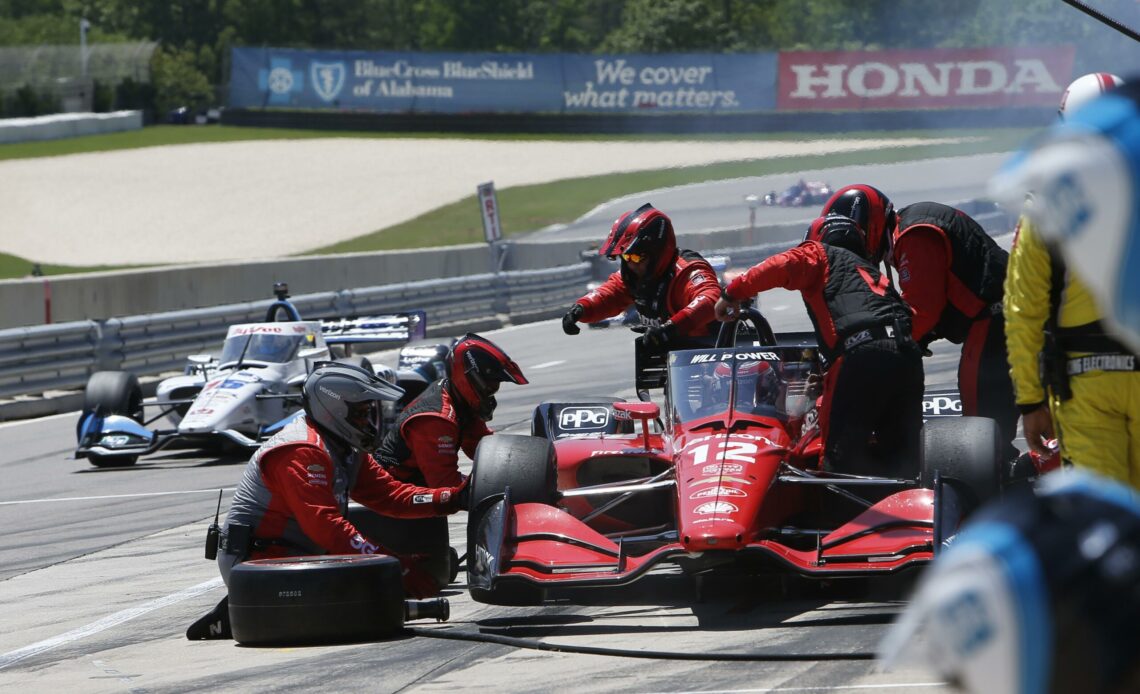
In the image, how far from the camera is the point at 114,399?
13.9 meters

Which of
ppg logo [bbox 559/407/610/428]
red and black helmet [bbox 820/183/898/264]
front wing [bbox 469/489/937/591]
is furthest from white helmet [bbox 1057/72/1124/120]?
ppg logo [bbox 559/407/610/428]

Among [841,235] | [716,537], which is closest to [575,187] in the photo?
[841,235]

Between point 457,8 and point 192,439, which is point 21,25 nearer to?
point 457,8

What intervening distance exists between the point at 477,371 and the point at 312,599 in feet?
5.99

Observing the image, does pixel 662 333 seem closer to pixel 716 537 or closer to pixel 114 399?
pixel 716 537

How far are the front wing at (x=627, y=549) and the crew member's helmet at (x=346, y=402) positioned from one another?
0.63 meters

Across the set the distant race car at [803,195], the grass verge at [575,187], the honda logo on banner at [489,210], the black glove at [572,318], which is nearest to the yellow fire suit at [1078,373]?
the black glove at [572,318]

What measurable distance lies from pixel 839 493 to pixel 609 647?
1.51 metres

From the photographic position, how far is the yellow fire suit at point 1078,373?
4.86m

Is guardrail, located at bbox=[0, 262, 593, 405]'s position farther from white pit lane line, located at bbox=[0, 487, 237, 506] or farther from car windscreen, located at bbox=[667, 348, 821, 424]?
car windscreen, located at bbox=[667, 348, 821, 424]

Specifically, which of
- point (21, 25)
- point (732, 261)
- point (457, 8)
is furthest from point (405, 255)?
point (21, 25)

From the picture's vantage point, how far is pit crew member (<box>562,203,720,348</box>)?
29.1 feet

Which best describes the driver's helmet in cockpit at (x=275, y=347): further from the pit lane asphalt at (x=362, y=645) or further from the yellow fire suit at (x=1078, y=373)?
the yellow fire suit at (x=1078, y=373)

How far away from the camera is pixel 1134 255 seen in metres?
2.01
